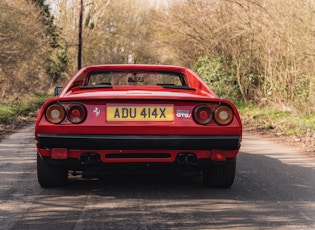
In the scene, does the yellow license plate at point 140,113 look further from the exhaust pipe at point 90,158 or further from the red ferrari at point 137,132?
the exhaust pipe at point 90,158

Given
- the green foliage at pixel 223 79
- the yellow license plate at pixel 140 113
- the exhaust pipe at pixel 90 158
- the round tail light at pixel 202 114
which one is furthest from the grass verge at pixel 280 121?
the exhaust pipe at pixel 90 158

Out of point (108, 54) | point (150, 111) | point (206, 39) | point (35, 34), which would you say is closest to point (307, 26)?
point (206, 39)

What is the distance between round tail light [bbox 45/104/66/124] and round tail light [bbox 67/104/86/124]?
0.19ft

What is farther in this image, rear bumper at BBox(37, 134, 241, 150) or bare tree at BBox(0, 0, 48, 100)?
bare tree at BBox(0, 0, 48, 100)

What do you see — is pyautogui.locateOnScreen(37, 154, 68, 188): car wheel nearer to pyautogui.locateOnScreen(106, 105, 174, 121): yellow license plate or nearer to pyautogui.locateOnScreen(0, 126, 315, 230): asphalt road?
pyautogui.locateOnScreen(0, 126, 315, 230): asphalt road

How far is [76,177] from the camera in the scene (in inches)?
219

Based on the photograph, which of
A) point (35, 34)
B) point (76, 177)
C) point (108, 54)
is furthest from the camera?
point (108, 54)

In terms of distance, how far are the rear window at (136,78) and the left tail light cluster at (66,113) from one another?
1118mm

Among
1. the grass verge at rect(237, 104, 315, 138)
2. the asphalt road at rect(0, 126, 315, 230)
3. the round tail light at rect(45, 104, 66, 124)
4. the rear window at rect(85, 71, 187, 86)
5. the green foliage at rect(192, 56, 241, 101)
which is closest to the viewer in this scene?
the asphalt road at rect(0, 126, 315, 230)

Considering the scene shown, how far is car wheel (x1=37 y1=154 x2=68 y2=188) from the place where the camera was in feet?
16.1

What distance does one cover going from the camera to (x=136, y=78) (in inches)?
244

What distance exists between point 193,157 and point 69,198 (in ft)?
3.76

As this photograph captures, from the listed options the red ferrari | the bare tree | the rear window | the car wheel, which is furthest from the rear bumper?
the bare tree

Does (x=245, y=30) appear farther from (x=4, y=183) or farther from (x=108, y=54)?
(x=108, y=54)
